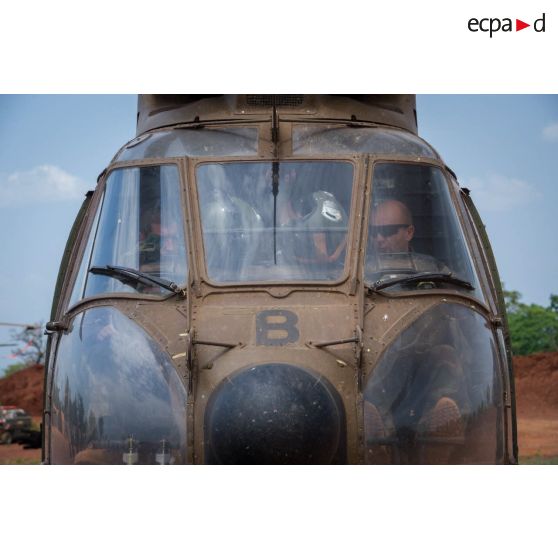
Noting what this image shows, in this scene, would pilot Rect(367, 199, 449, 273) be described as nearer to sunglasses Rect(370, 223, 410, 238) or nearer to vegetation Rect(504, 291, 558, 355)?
sunglasses Rect(370, 223, 410, 238)

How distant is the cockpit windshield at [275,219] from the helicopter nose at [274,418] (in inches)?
33.2

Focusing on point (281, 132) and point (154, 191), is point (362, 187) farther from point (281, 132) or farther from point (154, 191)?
point (154, 191)

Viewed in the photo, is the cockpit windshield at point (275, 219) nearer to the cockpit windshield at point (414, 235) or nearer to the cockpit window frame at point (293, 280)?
the cockpit window frame at point (293, 280)

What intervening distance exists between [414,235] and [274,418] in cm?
184

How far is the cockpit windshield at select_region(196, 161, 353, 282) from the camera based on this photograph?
6672 millimetres

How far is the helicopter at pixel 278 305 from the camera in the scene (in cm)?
604

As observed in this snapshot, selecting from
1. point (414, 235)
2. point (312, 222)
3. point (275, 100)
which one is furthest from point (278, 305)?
point (275, 100)

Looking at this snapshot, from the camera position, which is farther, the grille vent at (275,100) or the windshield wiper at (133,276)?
the grille vent at (275,100)

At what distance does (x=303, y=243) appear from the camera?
269 inches

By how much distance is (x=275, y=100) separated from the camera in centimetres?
786

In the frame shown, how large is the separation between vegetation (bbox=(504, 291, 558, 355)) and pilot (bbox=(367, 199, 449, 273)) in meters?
20.0

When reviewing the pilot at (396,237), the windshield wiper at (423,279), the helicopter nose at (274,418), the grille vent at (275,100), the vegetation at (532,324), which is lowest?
the helicopter nose at (274,418)

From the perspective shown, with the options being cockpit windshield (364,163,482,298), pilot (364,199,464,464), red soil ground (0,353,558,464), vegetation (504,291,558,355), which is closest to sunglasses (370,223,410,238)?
cockpit windshield (364,163,482,298)

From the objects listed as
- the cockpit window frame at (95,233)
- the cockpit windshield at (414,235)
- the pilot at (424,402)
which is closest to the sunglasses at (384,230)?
the cockpit windshield at (414,235)
